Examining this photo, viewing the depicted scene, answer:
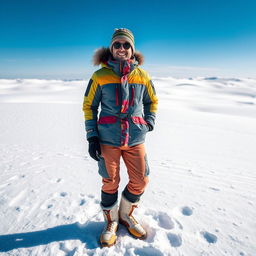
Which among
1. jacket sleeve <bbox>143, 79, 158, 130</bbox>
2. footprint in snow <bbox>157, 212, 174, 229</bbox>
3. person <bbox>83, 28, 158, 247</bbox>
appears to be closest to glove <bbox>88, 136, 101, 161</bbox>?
person <bbox>83, 28, 158, 247</bbox>

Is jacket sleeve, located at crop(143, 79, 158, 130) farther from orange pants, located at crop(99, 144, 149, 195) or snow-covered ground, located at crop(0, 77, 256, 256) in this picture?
snow-covered ground, located at crop(0, 77, 256, 256)

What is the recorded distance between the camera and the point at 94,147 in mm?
2326

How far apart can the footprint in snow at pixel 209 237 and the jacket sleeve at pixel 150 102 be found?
1632 mm

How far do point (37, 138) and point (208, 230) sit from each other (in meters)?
6.63

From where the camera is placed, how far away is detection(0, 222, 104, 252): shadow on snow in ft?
7.91

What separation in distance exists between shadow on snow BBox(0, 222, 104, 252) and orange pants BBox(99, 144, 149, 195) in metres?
0.63

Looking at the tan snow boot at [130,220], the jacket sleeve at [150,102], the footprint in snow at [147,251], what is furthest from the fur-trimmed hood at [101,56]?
the footprint in snow at [147,251]

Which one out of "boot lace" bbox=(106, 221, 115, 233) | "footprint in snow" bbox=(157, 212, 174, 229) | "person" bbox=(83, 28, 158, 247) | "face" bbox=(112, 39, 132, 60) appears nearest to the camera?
"person" bbox=(83, 28, 158, 247)

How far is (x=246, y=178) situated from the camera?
4.50m

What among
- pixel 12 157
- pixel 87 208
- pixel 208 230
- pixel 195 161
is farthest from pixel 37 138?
pixel 208 230

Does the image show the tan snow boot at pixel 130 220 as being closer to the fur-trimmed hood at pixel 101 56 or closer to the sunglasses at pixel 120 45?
the fur-trimmed hood at pixel 101 56

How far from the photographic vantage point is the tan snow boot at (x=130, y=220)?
2.56 m

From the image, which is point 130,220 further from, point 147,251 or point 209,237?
point 209,237

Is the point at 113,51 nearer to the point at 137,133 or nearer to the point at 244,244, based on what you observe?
the point at 137,133
